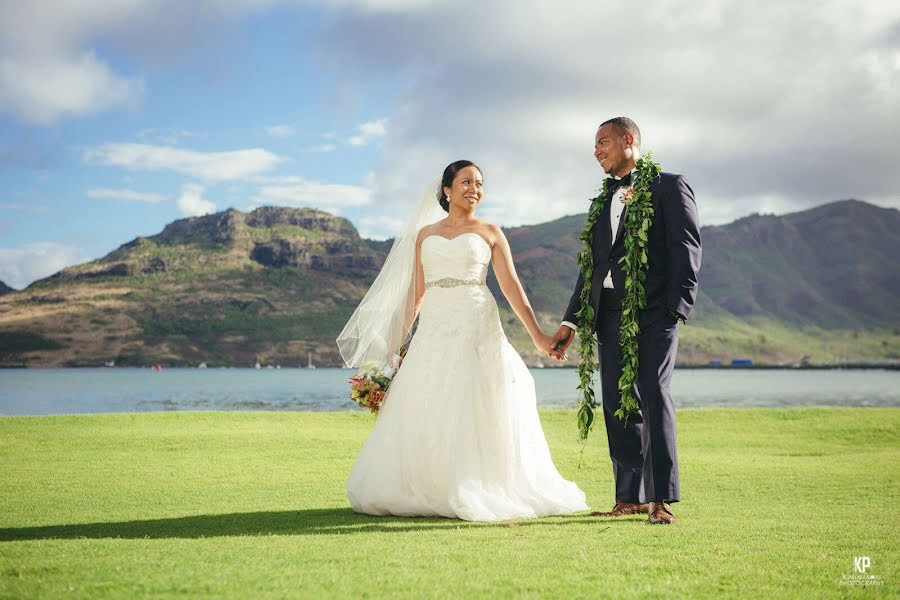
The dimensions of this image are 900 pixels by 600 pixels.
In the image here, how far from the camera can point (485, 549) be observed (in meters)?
5.26

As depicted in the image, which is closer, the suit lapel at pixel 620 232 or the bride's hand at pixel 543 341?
the suit lapel at pixel 620 232

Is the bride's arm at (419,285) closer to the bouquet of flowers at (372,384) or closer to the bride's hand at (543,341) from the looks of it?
the bouquet of flowers at (372,384)

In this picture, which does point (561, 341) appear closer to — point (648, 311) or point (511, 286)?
point (511, 286)

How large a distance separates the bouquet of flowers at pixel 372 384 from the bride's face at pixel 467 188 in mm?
1848

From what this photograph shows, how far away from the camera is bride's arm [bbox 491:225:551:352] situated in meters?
7.92

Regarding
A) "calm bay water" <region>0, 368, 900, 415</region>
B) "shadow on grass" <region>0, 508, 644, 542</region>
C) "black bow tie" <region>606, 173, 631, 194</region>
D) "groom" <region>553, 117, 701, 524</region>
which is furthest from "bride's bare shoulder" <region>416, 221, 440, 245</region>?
"calm bay water" <region>0, 368, 900, 415</region>

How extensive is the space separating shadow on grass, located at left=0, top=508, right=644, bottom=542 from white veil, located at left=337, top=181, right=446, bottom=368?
1840 mm

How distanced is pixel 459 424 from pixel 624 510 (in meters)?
1.72

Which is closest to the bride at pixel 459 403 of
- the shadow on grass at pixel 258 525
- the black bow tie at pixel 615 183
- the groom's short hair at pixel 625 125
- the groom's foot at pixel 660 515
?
the shadow on grass at pixel 258 525

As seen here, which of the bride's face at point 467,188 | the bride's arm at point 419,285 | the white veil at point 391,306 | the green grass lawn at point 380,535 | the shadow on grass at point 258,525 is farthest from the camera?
the white veil at point 391,306

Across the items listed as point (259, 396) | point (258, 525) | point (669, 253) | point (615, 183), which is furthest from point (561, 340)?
point (259, 396)

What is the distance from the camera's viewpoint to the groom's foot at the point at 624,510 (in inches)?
280

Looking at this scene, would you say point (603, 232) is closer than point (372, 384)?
Yes

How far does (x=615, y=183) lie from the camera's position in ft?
24.4
